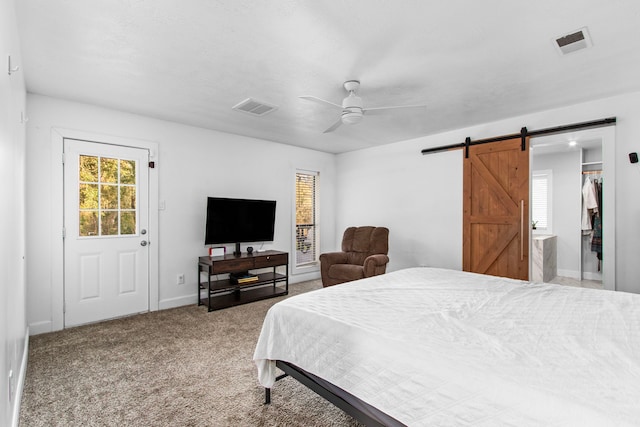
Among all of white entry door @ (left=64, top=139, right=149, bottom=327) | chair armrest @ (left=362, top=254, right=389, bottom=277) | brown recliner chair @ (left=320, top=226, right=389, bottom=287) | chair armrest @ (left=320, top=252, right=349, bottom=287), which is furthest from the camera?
chair armrest @ (left=320, top=252, right=349, bottom=287)

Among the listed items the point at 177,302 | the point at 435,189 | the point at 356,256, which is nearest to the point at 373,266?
the point at 356,256

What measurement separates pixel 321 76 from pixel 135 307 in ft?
11.6

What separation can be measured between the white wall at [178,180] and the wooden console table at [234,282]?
0.29m

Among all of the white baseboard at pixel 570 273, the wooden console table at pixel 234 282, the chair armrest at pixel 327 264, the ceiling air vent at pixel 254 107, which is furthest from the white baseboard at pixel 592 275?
the ceiling air vent at pixel 254 107

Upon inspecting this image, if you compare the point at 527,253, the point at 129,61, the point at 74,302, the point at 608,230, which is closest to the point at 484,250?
the point at 527,253

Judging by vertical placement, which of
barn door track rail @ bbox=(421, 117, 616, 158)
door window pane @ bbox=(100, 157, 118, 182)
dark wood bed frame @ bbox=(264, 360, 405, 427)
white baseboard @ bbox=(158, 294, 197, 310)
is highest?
barn door track rail @ bbox=(421, 117, 616, 158)

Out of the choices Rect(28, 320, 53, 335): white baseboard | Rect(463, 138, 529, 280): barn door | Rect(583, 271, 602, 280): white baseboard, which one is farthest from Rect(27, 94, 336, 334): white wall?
Rect(583, 271, 602, 280): white baseboard

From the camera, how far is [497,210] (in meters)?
4.27

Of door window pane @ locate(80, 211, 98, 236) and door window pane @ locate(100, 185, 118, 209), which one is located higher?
door window pane @ locate(100, 185, 118, 209)

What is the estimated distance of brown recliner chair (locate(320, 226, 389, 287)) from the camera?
4.64 m

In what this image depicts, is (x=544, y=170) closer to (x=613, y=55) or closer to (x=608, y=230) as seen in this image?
(x=608, y=230)

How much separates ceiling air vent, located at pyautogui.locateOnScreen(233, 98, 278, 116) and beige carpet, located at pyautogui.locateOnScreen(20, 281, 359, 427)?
2493mm

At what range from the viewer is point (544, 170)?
6.22 m

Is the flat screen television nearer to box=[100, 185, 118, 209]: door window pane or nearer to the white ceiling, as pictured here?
box=[100, 185, 118, 209]: door window pane
